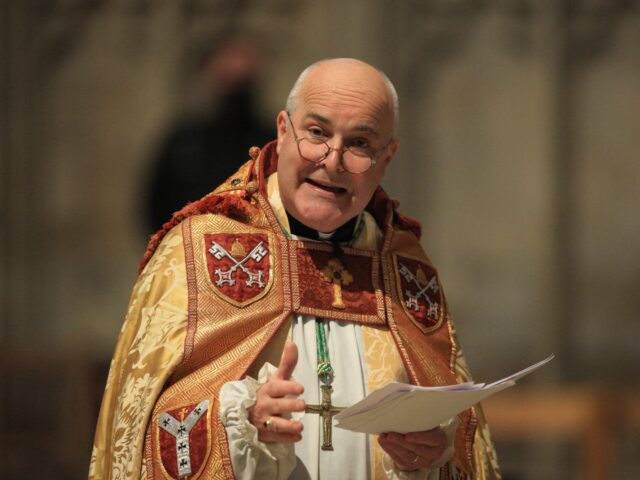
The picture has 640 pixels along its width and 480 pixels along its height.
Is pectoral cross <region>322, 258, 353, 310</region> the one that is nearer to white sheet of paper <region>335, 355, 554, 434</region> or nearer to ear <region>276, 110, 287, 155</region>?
ear <region>276, 110, 287, 155</region>

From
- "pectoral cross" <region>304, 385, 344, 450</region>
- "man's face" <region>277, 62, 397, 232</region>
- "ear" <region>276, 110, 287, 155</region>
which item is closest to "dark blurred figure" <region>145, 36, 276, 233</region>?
"ear" <region>276, 110, 287, 155</region>

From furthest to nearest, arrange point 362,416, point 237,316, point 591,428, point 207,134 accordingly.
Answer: point 207,134 < point 591,428 < point 237,316 < point 362,416

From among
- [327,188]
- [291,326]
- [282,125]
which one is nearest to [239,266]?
[291,326]

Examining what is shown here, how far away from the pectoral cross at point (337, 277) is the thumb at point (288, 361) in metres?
0.48

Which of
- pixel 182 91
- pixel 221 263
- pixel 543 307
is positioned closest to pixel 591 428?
pixel 543 307

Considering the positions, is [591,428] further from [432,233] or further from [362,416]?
[362,416]

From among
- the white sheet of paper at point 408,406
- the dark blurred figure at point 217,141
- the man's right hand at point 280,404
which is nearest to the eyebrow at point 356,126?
the man's right hand at point 280,404

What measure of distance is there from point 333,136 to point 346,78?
17 cm

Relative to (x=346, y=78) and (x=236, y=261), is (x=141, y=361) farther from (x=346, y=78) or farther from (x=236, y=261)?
(x=346, y=78)

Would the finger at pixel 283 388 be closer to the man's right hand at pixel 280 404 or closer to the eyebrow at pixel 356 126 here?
the man's right hand at pixel 280 404

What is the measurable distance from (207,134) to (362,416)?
4.76m

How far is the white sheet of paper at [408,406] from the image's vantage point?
3854 mm

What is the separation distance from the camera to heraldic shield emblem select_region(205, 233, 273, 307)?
4.38 m

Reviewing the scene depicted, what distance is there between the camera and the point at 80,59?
9.88 metres
